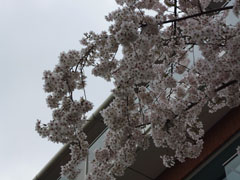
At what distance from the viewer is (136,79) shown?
3707mm

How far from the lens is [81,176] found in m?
9.03

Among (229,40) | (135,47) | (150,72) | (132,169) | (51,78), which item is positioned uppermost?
(51,78)

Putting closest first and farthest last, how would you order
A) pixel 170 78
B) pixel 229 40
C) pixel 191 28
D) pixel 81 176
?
pixel 229 40 < pixel 191 28 < pixel 170 78 < pixel 81 176

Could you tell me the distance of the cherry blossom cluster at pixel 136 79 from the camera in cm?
367

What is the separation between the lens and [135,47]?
3807mm

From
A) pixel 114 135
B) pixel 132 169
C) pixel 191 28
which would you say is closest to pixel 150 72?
pixel 191 28

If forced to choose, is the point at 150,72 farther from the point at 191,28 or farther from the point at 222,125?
the point at 222,125

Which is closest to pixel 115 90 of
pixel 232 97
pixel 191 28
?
pixel 191 28

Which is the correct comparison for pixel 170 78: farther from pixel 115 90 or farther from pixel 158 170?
pixel 158 170

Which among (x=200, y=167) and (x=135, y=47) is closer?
(x=135, y=47)

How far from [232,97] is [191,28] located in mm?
823

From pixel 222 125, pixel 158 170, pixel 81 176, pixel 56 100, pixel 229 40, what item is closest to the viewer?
pixel 229 40

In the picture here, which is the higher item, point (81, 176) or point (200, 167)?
point (81, 176)

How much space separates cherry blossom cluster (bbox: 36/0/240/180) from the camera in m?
3.67
